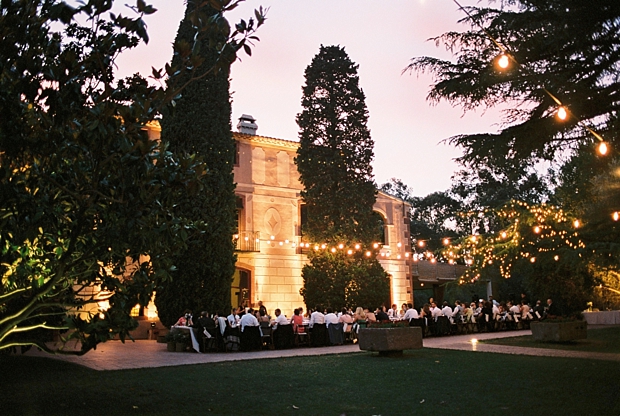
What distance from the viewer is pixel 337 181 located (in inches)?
1039

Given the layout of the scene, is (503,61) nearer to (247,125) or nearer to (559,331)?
(559,331)

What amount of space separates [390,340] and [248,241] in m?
13.6

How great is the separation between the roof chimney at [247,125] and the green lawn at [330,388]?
17.2 m

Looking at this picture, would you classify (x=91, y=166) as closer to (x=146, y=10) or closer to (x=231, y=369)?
(x=146, y=10)

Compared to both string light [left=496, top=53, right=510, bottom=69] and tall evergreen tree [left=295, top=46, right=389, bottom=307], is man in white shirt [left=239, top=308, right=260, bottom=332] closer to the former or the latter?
tall evergreen tree [left=295, top=46, right=389, bottom=307]

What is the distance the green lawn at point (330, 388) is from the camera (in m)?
6.87

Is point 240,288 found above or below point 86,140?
below

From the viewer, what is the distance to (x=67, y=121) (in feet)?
17.4

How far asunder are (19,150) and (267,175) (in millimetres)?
21601

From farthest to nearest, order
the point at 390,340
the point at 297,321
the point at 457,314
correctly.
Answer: the point at 457,314 < the point at 297,321 < the point at 390,340

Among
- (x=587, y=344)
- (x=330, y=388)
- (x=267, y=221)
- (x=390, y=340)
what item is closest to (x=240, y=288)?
(x=267, y=221)

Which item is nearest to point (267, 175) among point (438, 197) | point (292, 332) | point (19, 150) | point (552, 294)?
point (292, 332)

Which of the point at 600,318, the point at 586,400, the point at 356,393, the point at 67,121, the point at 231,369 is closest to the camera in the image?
the point at 67,121

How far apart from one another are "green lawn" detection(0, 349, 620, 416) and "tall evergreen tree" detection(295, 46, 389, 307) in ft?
43.4
